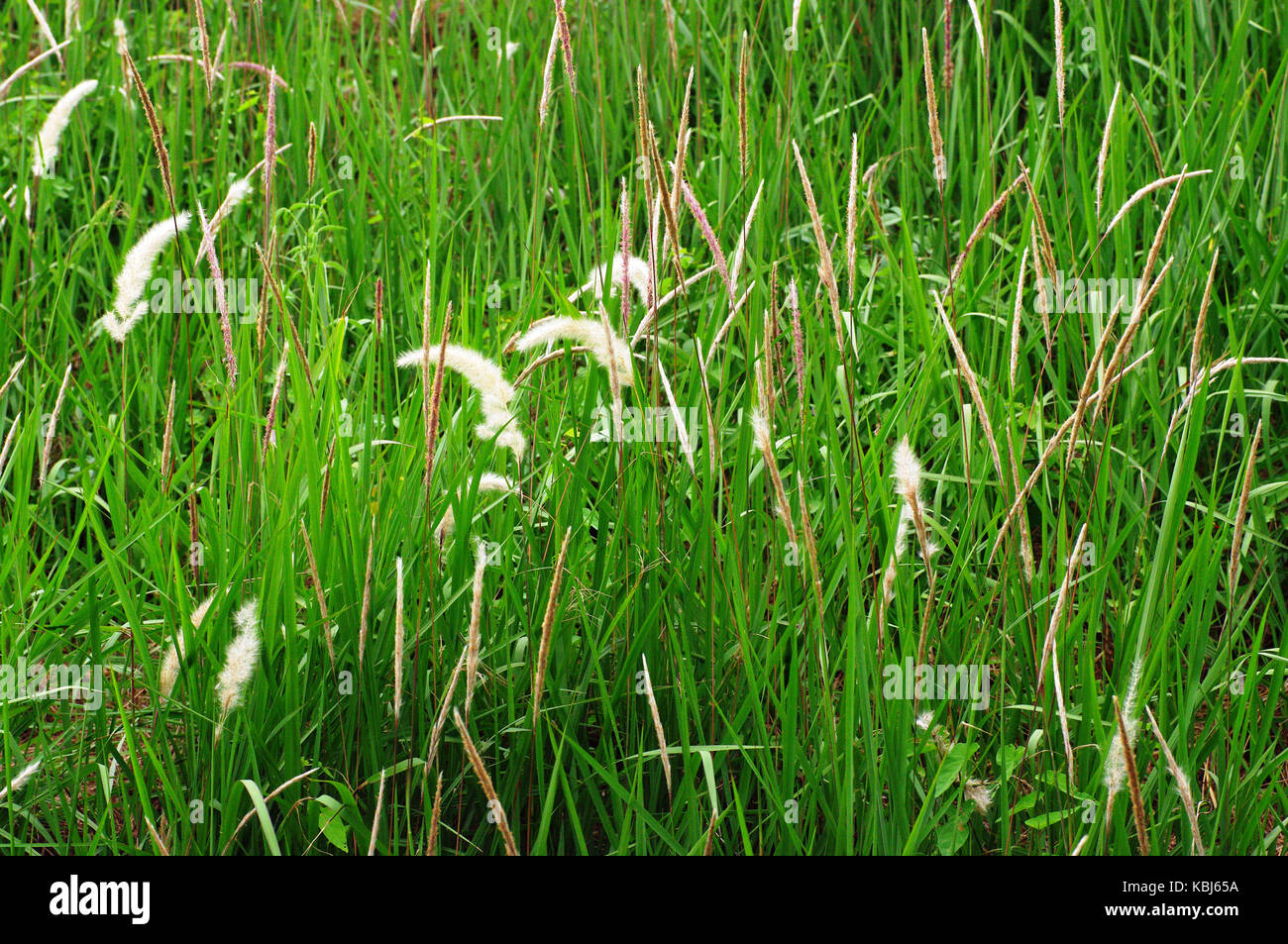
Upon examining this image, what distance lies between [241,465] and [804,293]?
3.86 feet

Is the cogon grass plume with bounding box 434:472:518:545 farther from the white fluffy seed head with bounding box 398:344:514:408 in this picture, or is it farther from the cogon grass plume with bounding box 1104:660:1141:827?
the cogon grass plume with bounding box 1104:660:1141:827

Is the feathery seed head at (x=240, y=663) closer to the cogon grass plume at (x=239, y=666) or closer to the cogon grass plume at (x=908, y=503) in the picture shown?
the cogon grass plume at (x=239, y=666)

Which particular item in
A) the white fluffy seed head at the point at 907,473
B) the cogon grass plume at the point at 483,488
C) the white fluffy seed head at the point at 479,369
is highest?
the white fluffy seed head at the point at 479,369

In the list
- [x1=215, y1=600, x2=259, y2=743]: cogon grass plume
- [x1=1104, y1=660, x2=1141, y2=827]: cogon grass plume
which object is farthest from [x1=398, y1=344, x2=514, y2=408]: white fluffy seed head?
[x1=1104, y1=660, x2=1141, y2=827]: cogon grass plume

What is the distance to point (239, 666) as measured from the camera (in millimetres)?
1347

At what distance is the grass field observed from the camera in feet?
4.68

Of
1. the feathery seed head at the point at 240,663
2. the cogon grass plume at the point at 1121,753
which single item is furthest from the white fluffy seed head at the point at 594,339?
the cogon grass plume at the point at 1121,753

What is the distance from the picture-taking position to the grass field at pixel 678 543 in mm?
1427

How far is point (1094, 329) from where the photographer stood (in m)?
1.98

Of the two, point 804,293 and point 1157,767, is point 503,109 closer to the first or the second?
point 804,293

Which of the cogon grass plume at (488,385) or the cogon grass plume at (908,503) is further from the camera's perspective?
the cogon grass plume at (488,385)

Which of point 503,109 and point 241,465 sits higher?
point 503,109

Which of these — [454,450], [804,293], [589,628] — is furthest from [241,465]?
[804,293]
